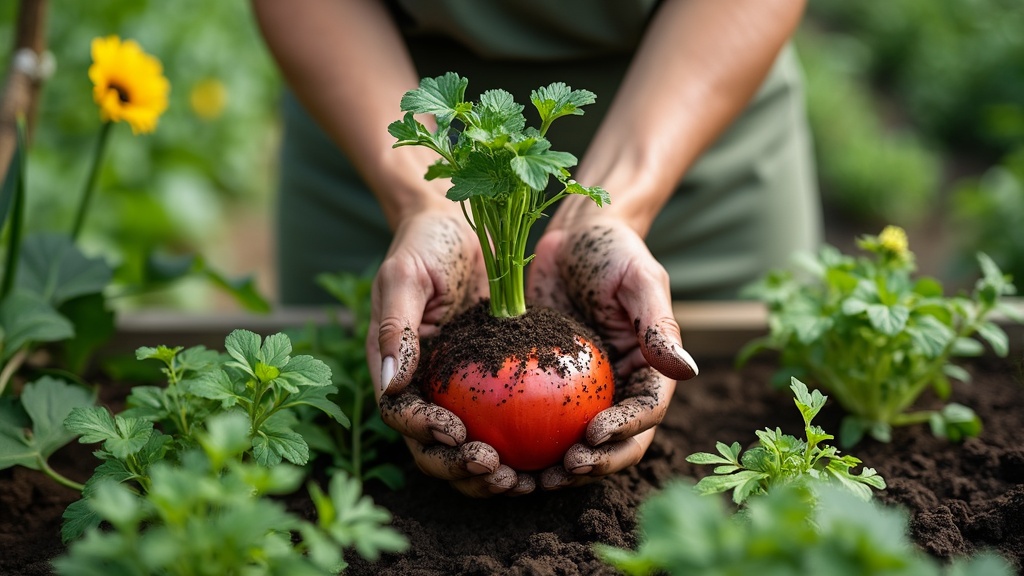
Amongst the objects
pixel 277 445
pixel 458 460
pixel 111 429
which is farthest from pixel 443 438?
pixel 111 429

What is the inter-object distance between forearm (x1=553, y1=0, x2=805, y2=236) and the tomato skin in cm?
50

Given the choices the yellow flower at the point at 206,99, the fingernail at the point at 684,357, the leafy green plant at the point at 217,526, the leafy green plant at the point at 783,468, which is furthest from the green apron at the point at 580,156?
the yellow flower at the point at 206,99

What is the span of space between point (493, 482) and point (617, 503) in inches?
9.2

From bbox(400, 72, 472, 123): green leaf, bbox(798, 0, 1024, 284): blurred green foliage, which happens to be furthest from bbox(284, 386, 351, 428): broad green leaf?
bbox(798, 0, 1024, 284): blurred green foliage

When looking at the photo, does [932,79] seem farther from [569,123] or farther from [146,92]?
[146,92]

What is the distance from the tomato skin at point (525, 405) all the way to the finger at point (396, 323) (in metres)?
0.08

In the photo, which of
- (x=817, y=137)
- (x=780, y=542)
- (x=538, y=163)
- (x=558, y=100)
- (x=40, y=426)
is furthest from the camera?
(x=817, y=137)

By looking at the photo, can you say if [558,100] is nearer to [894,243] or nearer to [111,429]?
[111,429]

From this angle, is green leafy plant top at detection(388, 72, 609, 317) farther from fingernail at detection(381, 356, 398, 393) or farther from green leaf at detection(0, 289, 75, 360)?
green leaf at detection(0, 289, 75, 360)

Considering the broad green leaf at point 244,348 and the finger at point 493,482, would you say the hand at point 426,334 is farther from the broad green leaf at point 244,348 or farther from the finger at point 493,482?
the broad green leaf at point 244,348

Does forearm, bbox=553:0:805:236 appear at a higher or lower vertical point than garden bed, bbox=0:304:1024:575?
higher

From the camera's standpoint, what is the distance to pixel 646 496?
1659 mm

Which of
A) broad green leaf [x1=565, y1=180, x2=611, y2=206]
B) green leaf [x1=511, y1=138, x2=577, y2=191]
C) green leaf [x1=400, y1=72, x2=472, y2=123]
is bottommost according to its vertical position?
broad green leaf [x1=565, y1=180, x2=611, y2=206]

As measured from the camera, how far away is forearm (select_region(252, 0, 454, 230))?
6.70ft
